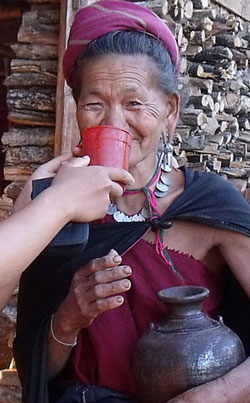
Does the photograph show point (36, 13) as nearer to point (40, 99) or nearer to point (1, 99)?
point (40, 99)

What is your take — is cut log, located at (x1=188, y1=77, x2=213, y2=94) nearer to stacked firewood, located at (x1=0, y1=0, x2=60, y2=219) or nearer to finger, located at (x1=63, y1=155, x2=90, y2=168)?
stacked firewood, located at (x1=0, y1=0, x2=60, y2=219)

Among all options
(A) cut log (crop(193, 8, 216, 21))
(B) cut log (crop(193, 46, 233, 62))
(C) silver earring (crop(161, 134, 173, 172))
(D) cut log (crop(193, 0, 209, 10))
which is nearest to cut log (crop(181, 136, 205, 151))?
(B) cut log (crop(193, 46, 233, 62))

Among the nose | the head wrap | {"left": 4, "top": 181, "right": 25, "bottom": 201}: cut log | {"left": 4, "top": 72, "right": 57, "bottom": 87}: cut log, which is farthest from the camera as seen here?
{"left": 4, "top": 181, "right": 25, "bottom": 201}: cut log

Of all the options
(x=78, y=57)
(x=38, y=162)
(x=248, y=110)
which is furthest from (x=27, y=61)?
(x=248, y=110)

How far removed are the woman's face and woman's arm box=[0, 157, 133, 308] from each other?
50 centimetres

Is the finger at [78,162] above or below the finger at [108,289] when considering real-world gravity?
above

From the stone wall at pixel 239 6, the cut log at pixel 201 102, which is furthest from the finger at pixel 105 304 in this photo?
the stone wall at pixel 239 6

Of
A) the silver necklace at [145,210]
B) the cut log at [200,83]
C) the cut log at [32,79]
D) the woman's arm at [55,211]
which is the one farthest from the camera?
the cut log at [200,83]

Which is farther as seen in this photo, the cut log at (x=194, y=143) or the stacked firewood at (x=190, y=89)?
the cut log at (x=194, y=143)

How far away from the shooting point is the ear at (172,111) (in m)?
2.86

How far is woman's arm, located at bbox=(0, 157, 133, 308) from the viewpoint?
6.51 feet

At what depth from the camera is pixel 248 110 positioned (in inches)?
287

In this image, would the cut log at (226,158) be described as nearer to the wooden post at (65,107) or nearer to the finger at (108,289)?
the wooden post at (65,107)

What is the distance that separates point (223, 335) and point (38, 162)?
245 centimetres
